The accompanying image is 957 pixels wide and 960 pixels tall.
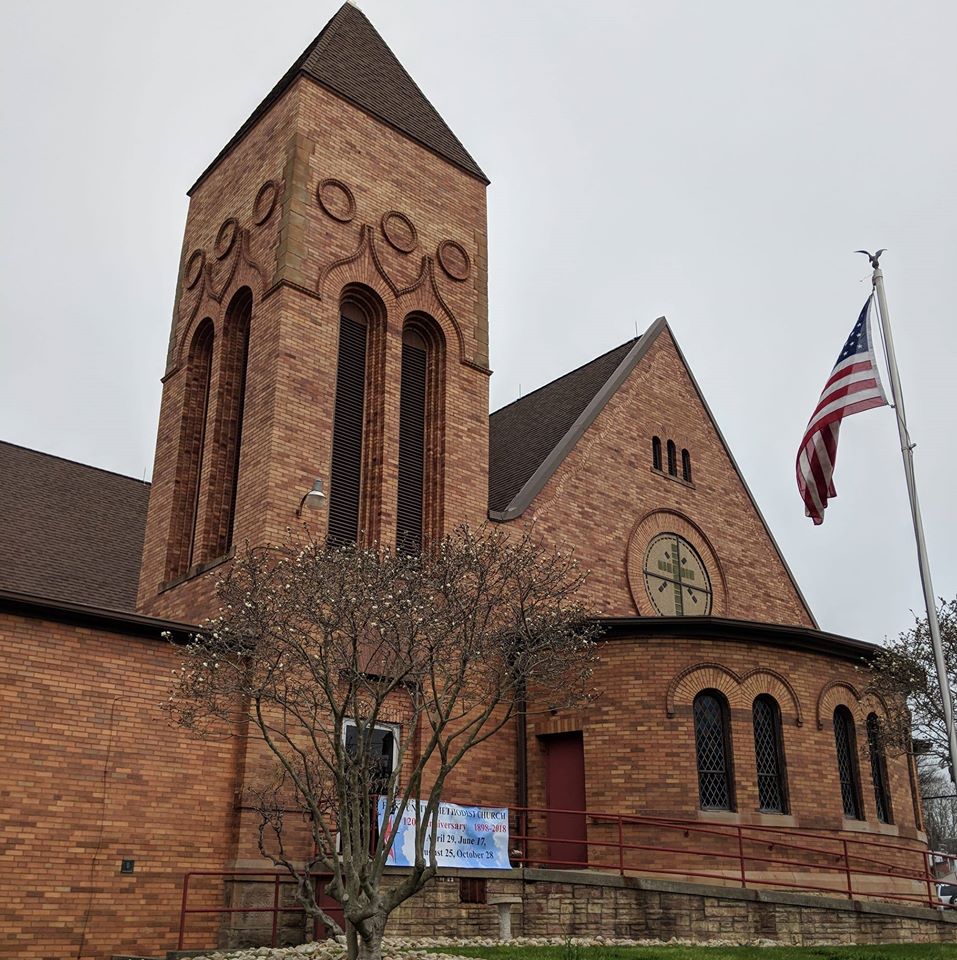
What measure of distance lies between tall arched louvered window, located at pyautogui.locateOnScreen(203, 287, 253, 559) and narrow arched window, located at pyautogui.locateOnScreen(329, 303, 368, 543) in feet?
5.84

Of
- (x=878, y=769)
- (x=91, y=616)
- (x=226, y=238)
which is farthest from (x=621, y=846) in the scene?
(x=226, y=238)

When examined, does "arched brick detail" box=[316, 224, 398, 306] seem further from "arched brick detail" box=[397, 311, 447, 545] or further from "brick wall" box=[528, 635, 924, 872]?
"brick wall" box=[528, 635, 924, 872]

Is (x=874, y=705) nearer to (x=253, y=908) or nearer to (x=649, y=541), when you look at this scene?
(x=649, y=541)

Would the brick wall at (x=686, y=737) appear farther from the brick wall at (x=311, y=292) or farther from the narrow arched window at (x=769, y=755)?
the brick wall at (x=311, y=292)

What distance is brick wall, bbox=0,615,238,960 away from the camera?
1430 cm

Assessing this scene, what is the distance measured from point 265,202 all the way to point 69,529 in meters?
Answer: 8.63

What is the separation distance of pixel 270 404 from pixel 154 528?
4362mm

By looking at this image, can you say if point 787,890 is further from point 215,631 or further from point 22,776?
point 22,776

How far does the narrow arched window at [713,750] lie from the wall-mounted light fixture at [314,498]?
721 cm

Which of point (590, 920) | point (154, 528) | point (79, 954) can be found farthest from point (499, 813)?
point (154, 528)

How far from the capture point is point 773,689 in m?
19.6

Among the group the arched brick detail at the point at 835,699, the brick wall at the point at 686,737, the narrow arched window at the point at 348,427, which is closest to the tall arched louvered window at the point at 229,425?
the narrow arched window at the point at 348,427

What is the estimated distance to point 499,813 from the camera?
55.8 ft

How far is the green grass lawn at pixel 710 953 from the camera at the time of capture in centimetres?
1293
